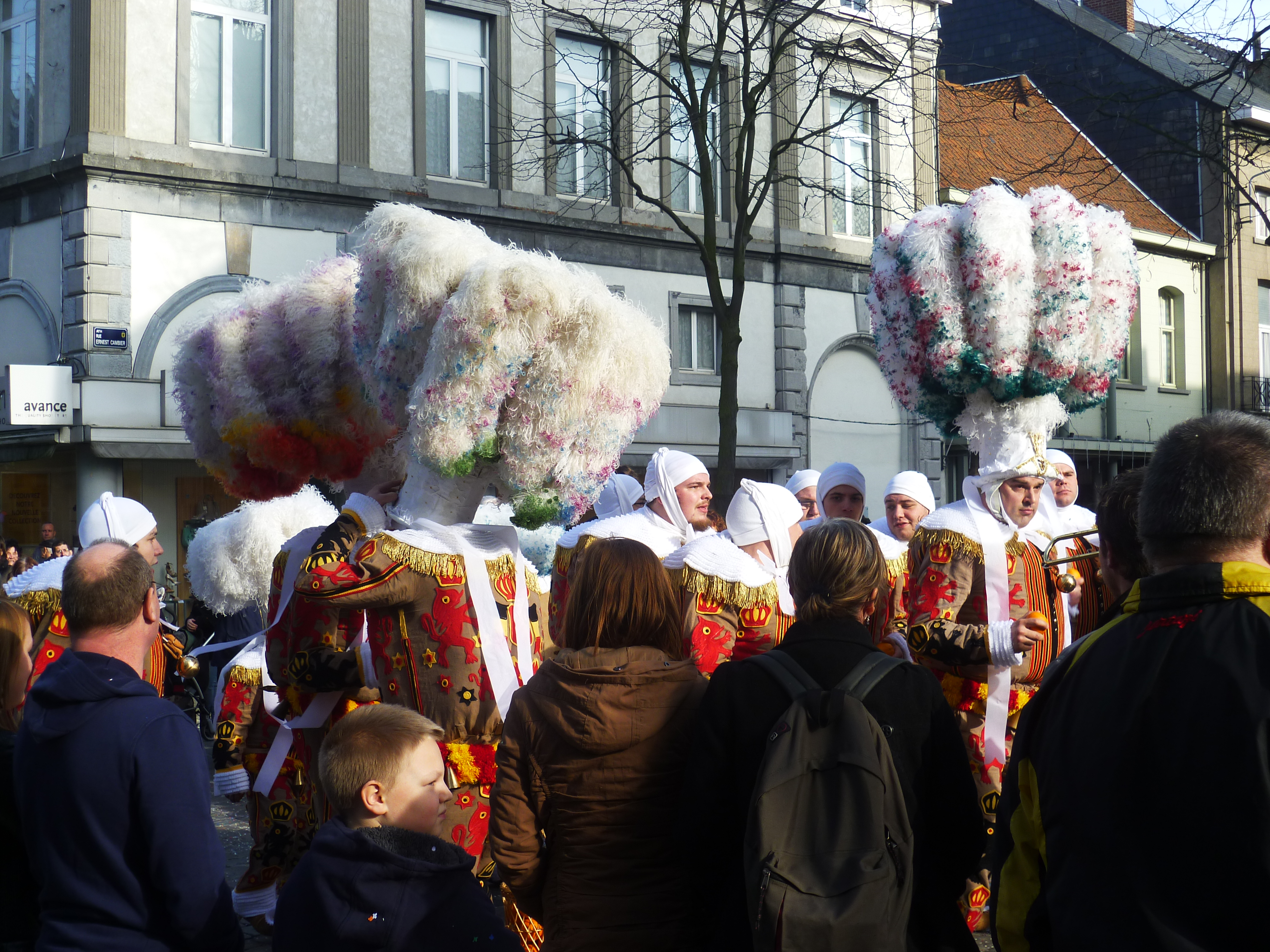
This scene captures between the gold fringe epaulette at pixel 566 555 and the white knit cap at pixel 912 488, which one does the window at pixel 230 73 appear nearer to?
the gold fringe epaulette at pixel 566 555

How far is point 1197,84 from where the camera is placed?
7.62 metres

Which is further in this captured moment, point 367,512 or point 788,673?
point 367,512

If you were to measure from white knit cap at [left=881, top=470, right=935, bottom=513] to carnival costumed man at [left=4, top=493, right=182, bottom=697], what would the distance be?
347 cm

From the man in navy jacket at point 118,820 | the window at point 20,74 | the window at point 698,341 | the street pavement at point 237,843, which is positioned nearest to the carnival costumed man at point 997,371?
the man in navy jacket at point 118,820

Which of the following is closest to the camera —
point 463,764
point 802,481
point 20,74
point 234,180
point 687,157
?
point 463,764

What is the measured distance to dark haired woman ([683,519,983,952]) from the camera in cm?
265

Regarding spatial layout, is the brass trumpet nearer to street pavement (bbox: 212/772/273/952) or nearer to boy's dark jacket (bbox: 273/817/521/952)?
→ boy's dark jacket (bbox: 273/817/521/952)

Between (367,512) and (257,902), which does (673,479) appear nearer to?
(367,512)

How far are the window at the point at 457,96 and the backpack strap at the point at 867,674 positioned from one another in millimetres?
13147

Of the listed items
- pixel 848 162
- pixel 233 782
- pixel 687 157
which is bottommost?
pixel 233 782

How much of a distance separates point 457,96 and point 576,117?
1.56 meters

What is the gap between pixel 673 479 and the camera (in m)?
6.16

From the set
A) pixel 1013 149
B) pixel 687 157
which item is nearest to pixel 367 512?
pixel 687 157

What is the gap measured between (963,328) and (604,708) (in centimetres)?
241
